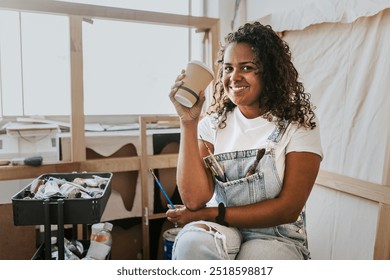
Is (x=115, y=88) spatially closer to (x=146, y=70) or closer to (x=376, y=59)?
(x=146, y=70)

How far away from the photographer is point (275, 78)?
3.28ft

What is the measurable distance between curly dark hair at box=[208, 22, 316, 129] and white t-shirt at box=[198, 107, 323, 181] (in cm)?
3

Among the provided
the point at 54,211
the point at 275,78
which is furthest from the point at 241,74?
the point at 54,211

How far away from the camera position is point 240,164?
0.96 meters

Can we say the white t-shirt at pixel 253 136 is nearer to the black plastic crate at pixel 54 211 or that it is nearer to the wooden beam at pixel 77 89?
the black plastic crate at pixel 54 211

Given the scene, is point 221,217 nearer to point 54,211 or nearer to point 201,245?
point 201,245

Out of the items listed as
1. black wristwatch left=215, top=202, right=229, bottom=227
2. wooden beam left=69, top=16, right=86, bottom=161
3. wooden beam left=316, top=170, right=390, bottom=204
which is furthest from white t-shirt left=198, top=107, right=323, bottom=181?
wooden beam left=69, top=16, right=86, bottom=161

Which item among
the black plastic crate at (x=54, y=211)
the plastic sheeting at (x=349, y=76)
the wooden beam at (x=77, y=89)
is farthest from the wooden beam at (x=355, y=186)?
the wooden beam at (x=77, y=89)

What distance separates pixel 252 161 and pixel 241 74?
23 cm

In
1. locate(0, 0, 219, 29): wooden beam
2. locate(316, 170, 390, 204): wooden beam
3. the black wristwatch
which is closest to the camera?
the black wristwatch

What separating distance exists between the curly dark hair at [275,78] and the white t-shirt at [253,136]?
1.1 inches

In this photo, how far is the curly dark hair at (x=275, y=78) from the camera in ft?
3.16

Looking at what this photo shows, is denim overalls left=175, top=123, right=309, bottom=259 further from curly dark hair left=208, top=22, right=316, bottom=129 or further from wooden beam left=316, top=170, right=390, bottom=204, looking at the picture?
wooden beam left=316, top=170, right=390, bottom=204

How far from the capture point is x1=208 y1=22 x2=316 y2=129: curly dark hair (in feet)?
3.16
